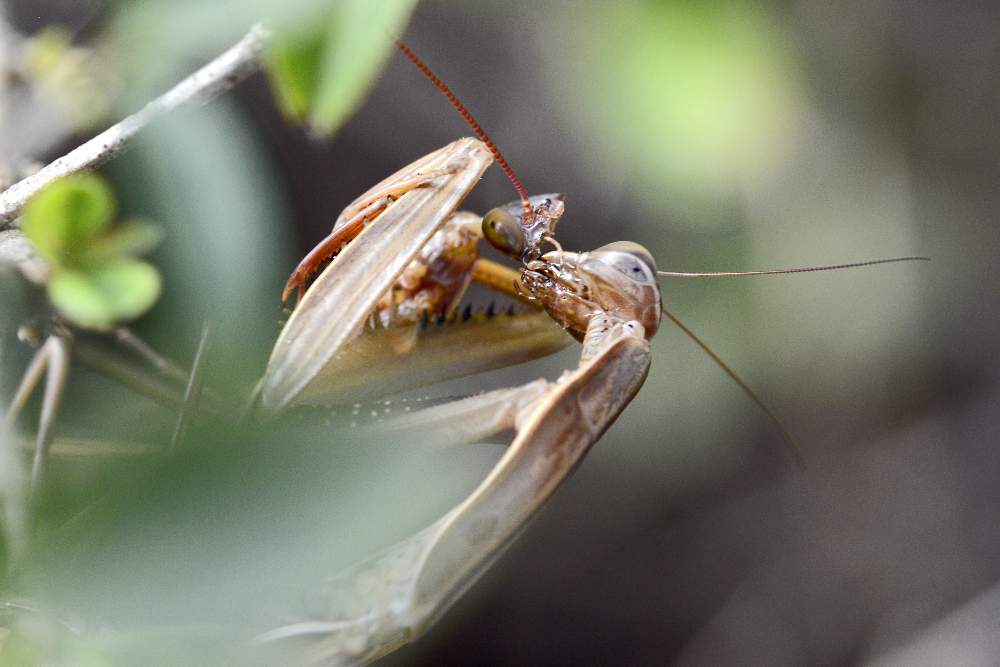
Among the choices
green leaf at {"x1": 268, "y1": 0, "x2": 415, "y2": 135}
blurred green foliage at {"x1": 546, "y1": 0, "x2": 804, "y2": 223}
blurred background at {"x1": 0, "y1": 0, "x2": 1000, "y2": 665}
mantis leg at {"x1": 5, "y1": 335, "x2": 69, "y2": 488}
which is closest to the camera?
green leaf at {"x1": 268, "y1": 0, "x2": 415, "y2": 135}

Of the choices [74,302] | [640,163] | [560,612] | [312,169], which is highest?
[74,302]

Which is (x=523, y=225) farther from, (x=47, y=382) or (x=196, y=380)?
(x=47, y=382)

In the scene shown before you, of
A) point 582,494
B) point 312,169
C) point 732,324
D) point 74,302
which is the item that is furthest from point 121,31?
point 582,494

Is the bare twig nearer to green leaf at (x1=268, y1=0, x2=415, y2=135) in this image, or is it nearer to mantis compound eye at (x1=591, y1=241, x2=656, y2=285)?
green leaf at (x1=268, y1=0, x2=415, y2=135)

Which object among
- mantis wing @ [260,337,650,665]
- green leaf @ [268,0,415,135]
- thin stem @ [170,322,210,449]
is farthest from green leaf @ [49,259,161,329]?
mantis wing @ [260,337,650,665]

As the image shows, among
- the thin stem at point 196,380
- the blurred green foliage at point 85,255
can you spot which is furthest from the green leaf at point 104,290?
the thin stem at point 196,380

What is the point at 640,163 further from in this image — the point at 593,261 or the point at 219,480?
the point at 219,480
